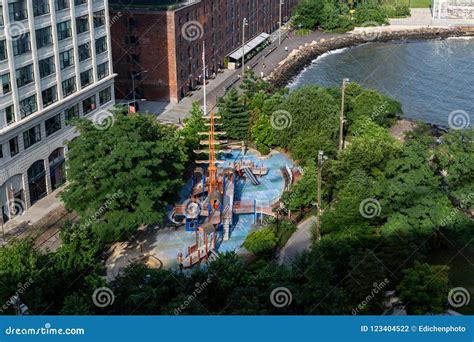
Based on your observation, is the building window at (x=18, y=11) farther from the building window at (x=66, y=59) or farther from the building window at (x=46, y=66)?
the building window at (x=66, y=59)

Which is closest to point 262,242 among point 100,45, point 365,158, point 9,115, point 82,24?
point 365,158

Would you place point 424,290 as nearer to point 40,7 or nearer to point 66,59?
point 40,7

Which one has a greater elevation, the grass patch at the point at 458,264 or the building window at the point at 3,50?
the building window at the point at 3,50

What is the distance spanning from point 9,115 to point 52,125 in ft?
15.4

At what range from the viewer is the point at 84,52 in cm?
4991

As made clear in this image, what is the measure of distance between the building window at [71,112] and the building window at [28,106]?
140 inches

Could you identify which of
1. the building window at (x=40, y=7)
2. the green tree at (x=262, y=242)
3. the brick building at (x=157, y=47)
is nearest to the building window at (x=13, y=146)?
the building window at (x=40, y=7)

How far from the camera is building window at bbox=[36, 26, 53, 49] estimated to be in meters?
43.9

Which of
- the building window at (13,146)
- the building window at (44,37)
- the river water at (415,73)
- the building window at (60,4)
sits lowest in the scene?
the river water at (415,73)

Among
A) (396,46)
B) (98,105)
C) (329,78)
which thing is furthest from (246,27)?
(98,105)

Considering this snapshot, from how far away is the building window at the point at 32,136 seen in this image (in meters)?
43.3

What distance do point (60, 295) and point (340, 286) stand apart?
40.6ft

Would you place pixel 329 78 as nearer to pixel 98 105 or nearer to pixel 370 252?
pixel 98 105

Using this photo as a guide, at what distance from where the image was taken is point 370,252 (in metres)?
31.5
